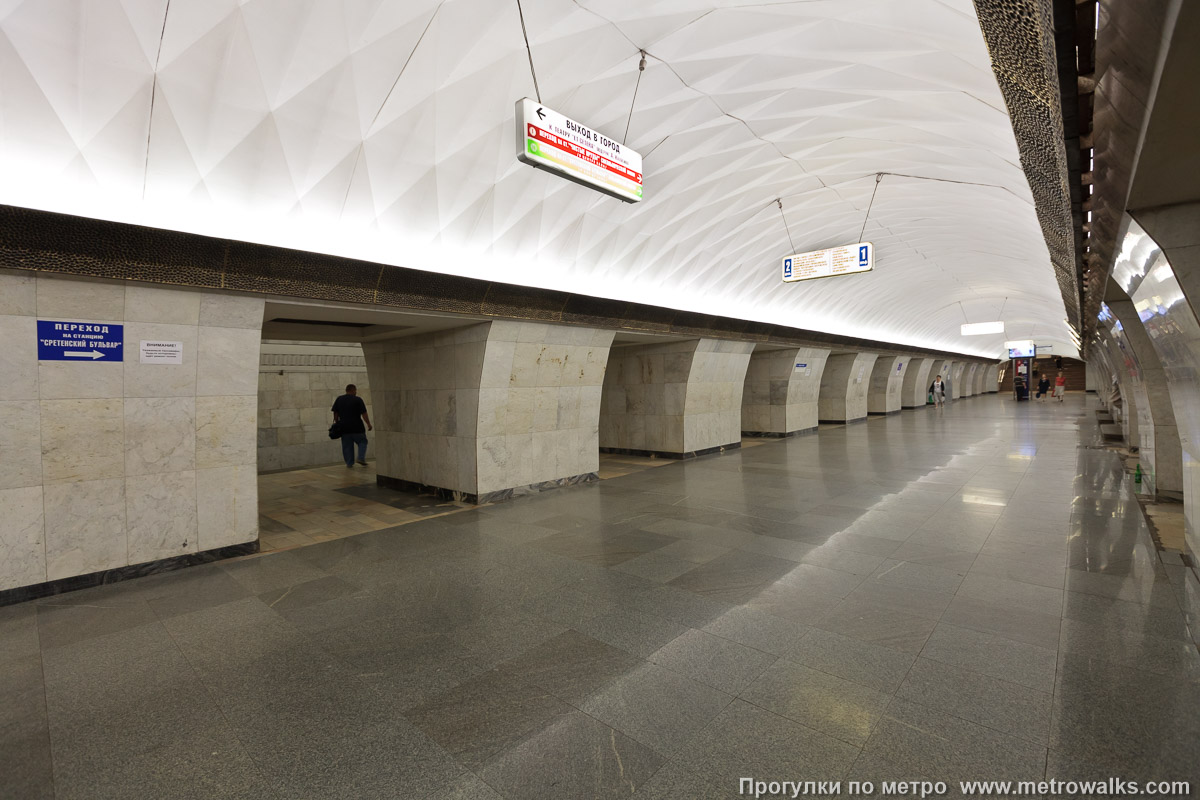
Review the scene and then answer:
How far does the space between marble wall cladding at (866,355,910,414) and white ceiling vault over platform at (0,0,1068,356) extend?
57.4ft

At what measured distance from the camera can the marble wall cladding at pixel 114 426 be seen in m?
4.91

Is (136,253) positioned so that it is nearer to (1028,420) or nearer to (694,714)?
(694,714)

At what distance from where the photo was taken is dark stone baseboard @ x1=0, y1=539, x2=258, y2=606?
5.00 m

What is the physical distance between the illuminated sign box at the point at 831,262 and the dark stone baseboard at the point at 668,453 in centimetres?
495

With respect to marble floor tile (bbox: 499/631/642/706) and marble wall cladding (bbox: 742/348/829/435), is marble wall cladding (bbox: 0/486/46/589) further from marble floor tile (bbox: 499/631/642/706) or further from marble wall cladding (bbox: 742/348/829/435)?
marble wall cladding (bbox: 742/348/829/435)

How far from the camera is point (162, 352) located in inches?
222

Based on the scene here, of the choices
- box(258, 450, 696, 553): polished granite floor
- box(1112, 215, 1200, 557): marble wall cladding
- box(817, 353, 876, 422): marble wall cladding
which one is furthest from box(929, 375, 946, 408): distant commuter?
box(1112, 215, 1200, 557): marble wall cladding

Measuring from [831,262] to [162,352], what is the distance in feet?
37.0

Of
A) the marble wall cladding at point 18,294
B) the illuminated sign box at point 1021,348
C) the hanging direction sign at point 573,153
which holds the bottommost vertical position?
the marble wall cladding at point 18,294

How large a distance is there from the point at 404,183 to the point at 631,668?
626cm

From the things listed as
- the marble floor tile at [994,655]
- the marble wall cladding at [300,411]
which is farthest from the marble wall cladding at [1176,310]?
the marble wall cladding at [300,411]

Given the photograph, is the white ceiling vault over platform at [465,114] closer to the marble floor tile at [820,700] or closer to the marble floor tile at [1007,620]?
the marble floor tile at [1007,620]

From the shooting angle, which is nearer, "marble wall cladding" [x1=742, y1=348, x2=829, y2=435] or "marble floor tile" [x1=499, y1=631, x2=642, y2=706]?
"marble floor tile" [x1=499, y1=631, x2=642, y2=706]

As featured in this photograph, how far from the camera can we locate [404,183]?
6.74 metres
